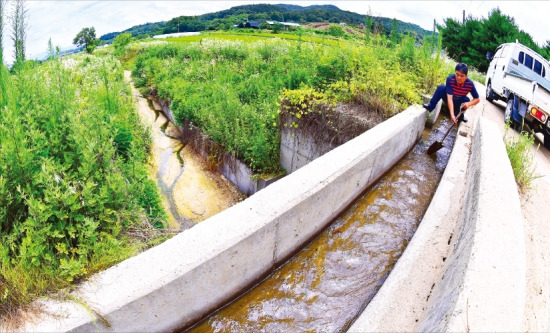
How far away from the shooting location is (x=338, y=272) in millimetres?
3094

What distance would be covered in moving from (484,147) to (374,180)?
1452 mm

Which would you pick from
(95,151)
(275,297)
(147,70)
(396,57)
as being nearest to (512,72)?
(396,57)

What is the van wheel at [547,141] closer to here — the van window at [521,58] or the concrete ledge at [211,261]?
the van window at [521,58]

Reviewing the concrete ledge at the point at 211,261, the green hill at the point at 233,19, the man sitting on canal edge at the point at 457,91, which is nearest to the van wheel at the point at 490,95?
the man sitting on canal edge at the point at 457,91

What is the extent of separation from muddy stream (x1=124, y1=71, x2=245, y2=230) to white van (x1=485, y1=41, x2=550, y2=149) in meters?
6.63

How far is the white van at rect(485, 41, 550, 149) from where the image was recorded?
7.49 metres

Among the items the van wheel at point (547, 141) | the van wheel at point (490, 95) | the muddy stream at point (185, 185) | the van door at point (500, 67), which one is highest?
the van door at point (500, 67)

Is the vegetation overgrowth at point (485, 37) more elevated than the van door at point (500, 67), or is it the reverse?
the vegetation overgrowth at point (485, 37)

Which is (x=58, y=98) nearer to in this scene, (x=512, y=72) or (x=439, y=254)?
(x=439, y=254)

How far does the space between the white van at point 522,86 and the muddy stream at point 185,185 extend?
6632 millimetres

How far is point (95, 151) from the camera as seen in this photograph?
2.82 metres

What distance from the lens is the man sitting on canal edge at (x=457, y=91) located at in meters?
5.78

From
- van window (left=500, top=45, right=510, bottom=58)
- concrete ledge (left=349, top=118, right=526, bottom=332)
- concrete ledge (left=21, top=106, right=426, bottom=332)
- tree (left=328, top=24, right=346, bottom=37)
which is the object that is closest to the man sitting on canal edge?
concrete ledge (left=349, top=118, right=526, bottom=332)

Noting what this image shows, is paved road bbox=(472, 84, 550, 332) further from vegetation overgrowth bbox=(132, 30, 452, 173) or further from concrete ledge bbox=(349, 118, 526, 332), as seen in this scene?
vegetation overgrowth bbox=(132, 30, 452, 173)
